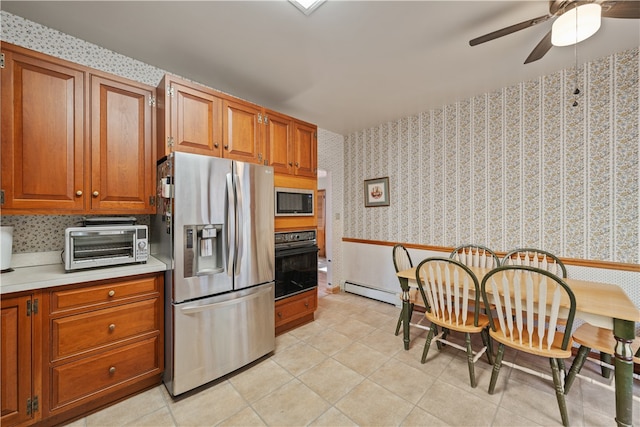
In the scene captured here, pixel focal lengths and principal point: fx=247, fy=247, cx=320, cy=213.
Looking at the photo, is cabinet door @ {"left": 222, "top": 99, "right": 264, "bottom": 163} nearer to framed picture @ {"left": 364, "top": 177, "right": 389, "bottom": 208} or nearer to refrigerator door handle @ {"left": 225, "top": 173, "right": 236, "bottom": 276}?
refrigerator door handle @ {"left": 225, "top": 173, "right": 236, "bottom": 276}

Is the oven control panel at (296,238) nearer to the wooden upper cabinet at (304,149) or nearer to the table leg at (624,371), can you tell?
the wooden upper cabinet at (304,149)

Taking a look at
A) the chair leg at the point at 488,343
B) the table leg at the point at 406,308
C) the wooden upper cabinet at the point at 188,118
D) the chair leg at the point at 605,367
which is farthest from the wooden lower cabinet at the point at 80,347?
the chair leg at the point at 605,367

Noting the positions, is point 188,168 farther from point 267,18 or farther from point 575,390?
point 575,390

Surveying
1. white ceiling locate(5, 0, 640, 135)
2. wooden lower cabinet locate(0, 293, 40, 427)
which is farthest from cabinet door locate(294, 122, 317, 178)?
wooden lower cabinet locate(0, 293, 40, 427)

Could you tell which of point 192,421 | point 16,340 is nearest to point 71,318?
point 16,340

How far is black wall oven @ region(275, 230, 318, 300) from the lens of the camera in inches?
101

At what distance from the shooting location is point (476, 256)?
2717 mm

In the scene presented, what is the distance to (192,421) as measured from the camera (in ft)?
5.13

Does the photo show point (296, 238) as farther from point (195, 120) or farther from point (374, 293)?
point (374, 293)

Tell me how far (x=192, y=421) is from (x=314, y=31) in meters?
2.78

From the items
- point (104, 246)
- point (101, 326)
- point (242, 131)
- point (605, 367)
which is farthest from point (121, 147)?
point (605, 367)

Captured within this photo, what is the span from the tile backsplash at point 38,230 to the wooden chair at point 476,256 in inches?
141

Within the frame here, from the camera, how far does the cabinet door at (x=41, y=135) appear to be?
151 centimetres

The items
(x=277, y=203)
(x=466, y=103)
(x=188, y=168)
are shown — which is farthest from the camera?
(x=466, y=103)
